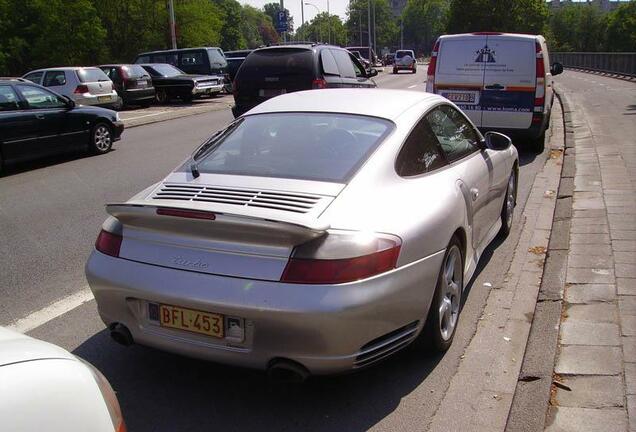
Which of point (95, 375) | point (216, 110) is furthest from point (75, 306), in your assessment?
point (216, 110)

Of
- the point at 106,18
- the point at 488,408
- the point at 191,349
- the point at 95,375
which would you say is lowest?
the point at 488,408

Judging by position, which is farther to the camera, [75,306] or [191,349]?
[75,306]

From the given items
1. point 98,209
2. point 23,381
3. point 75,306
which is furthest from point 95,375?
point 98,209

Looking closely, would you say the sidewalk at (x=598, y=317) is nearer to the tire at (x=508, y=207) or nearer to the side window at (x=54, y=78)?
the tire at (x=508, y=207)

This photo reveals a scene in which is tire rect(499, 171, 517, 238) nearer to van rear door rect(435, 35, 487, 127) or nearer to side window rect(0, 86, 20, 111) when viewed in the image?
van rear door rect(435, 35, 487, 127)

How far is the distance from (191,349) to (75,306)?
1908 millimetres

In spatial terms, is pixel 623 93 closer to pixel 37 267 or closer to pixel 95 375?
pixel 37 267

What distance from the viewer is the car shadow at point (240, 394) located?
3301 millimetres

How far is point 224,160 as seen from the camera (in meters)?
4.14

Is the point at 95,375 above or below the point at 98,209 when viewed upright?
above

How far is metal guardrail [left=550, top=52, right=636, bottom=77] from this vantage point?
3959 centimetres

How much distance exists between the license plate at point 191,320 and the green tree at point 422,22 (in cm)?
16165

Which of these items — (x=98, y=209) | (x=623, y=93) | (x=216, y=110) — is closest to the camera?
(x=98, y=209)

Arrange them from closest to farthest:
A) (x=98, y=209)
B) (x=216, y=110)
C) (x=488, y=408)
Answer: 1. (x=488, y=408)
2. (x=98, y=209)
3. (x=216, y=110)
